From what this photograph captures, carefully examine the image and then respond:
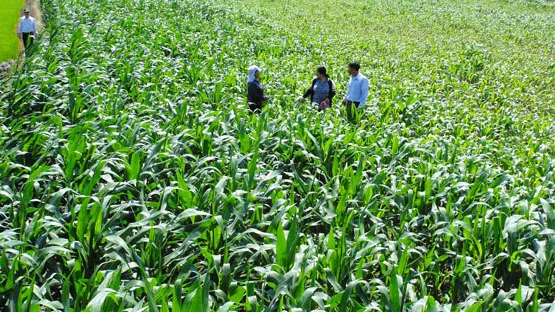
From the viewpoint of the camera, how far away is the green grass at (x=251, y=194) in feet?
11.8

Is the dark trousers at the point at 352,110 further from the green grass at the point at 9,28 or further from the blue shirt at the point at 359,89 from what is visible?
the green grass at the point at 9,28

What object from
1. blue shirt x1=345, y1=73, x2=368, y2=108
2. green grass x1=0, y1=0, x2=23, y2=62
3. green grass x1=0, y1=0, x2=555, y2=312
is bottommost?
green grass x1=0, y1=0, x2=555, y2=312

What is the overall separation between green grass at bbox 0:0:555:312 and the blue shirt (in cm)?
44

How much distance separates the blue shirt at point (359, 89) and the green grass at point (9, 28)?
10.7 m

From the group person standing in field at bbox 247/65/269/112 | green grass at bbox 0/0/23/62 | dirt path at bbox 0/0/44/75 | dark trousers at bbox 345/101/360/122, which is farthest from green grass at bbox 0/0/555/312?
green grass at bbox 0/0/23/62

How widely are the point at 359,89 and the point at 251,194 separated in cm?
467

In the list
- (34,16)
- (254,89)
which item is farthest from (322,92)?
(34,16)

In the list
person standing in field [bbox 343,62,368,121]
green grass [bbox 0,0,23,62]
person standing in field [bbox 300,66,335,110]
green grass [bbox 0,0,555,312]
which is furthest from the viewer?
green grass [bbox 0,0,23,62]

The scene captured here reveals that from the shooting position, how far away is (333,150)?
6.18 meters

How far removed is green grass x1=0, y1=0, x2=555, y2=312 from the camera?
3582mm

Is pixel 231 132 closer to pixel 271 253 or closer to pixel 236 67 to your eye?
pixel 271 253

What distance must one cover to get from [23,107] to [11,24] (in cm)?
1369

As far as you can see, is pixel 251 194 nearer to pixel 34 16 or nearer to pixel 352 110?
pixel 352 110

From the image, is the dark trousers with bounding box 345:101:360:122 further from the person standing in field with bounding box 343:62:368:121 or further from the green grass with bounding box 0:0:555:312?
the green grass with bounding box 0:0:555:312
